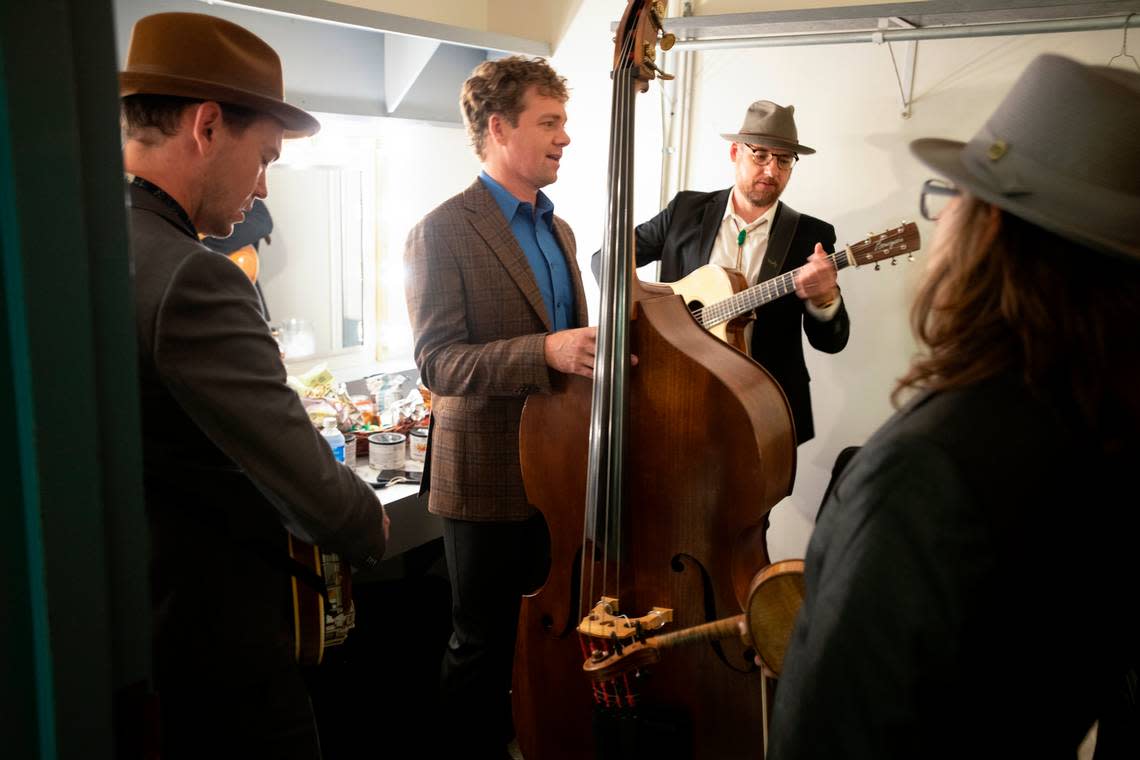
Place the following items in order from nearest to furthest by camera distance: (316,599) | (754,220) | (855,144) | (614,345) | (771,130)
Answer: (316,599), (614,345), (771,130), (754,220), (855,144)

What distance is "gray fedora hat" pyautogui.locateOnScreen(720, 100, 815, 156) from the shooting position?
8.62 ft

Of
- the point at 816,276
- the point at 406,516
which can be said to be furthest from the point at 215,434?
the point at 816,276

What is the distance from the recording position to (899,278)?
301 centimetres

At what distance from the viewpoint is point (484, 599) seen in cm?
205

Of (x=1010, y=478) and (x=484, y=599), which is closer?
(x=1010, y=478)

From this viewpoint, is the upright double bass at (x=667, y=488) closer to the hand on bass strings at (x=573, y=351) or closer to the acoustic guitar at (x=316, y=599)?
the hand on bass strings at (x=573, y=351)

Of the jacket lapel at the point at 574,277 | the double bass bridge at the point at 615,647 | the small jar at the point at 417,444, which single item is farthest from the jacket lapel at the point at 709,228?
the double bass bridge at the point at 615,647

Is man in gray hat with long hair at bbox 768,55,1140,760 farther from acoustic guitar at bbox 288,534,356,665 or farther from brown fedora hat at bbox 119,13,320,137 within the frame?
brown fedora hat at bbox 119,13,320,137

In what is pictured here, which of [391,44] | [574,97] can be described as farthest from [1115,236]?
[574,97]

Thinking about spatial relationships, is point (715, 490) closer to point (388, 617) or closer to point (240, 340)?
point (240, 340)

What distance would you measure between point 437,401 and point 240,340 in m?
0.95

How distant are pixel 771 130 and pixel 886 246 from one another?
59 centimetres

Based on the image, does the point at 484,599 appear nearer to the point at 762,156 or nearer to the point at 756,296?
the point at 756,296

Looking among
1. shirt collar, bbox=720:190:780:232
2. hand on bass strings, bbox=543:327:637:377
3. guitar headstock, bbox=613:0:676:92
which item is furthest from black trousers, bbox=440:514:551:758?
shirt collar, bbox=720:190:780:232
